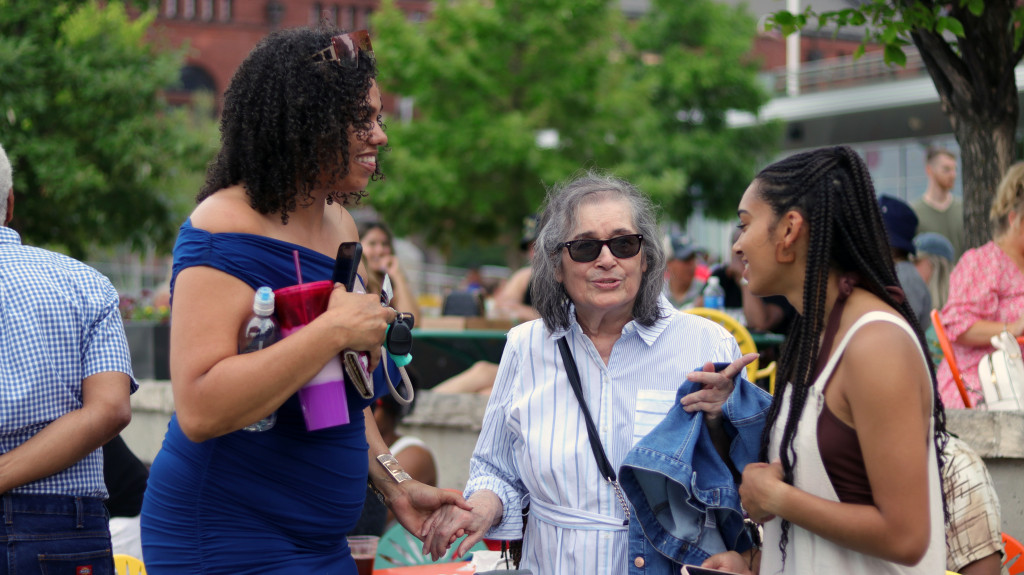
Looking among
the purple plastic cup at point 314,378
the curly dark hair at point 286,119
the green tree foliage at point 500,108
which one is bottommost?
the green tree foliage at point 500,108

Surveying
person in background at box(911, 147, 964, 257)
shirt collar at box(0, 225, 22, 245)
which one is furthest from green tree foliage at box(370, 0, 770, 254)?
shirt collar at box(0, 225, 22, 245)

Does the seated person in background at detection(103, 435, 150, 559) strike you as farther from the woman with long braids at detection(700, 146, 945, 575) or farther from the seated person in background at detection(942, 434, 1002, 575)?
the seated person in background at detection(942, 434, 1002, 575)

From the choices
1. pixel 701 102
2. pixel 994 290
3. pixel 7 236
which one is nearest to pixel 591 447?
pixel 7 236

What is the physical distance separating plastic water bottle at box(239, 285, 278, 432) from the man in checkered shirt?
804 millimetres

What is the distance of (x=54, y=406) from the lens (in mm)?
2660

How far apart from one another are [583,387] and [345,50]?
1.18 metres

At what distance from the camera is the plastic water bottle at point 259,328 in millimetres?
2094

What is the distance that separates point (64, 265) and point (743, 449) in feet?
6.09

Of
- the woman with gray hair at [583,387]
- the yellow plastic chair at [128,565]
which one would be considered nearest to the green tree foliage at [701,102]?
the yellow plastic chair at [128,565]

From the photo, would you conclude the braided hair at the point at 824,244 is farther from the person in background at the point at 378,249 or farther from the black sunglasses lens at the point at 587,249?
the person in background at the point at 378,249

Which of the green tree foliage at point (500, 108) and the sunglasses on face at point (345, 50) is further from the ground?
the sunglasses on face at point (345, 50)

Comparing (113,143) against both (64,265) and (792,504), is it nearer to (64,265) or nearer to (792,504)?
(64,265)

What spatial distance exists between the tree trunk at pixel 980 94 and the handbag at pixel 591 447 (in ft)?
13.1

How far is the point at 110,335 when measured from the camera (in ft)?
9.06
